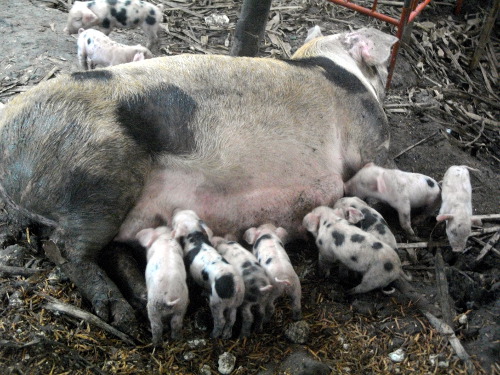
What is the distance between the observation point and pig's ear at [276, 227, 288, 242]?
369 cm

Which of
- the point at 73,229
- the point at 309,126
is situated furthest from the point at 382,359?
the point at 73,229

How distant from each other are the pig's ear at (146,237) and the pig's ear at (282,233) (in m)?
0.78

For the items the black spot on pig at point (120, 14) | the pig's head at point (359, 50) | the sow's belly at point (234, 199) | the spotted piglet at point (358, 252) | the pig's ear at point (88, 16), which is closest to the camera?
the spotted piglet at point (358, 252)

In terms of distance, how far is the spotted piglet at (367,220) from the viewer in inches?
141

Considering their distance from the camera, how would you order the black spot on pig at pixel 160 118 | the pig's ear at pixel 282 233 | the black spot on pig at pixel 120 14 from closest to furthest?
the black spot on pig at pixel 160 118, the pig's ear at pixel 282 233, the black spot on pig at pixel 120 14

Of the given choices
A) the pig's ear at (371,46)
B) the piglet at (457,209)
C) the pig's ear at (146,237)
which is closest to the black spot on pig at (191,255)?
the pig's ear at (146,237)

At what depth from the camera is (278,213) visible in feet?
12.8

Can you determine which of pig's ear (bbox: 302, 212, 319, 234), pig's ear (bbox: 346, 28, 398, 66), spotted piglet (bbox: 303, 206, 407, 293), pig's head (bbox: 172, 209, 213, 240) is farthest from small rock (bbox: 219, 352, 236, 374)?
pig's ear (bbox: 346, 28, 398, 66)

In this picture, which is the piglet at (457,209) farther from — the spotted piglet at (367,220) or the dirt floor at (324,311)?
the spotted piglet at (367,220)

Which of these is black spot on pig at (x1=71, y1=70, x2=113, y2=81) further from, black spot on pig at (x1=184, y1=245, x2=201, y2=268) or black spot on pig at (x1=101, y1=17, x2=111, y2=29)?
black spot on pig at (x1=101, y1=17, x2=111, y2=29)

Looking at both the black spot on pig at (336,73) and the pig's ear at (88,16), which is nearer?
the black spot on pig at (336,73)

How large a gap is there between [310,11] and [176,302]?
16.2 ft

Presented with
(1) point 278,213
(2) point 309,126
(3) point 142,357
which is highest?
(2) point 309,126

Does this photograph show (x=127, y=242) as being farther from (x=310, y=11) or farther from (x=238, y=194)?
(x=310, y=11)
